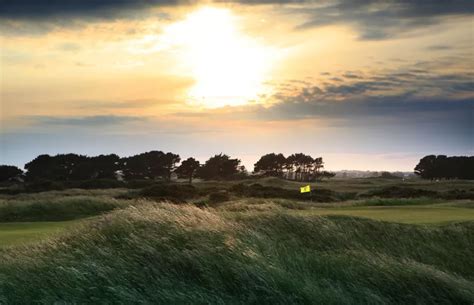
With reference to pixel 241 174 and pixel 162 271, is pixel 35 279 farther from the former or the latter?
pixel 241 174

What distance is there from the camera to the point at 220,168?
116 meters

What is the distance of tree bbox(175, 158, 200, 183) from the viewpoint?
109938 millimetres

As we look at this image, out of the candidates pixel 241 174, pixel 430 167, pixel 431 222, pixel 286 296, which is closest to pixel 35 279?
pixel 286 296

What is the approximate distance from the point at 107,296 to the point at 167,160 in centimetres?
9830

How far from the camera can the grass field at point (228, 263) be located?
540 inches

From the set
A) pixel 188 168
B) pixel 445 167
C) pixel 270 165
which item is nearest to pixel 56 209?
pixel 188 168

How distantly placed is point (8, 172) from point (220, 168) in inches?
1617

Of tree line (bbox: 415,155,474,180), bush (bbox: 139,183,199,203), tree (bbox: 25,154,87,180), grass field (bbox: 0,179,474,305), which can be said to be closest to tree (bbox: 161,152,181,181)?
tree (bbox: 25,154,87,180)

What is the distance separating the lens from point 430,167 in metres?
130

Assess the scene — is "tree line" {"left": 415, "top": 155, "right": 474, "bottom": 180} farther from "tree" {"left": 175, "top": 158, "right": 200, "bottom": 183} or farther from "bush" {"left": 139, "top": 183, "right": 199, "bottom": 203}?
"bush" {"left": 139, "top": 183, "right": 199, "bottom": 203}

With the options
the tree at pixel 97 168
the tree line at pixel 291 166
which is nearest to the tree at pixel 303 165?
the tree line at pixel 291 166

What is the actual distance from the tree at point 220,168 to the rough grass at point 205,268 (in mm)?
92650

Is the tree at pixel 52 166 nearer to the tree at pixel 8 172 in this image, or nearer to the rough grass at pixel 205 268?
the tree at pixel 8 172

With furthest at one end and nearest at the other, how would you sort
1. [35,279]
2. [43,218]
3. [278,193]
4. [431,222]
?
1. [278,193]
2. [43,218]
3. [431,222]
4. [35,279]
